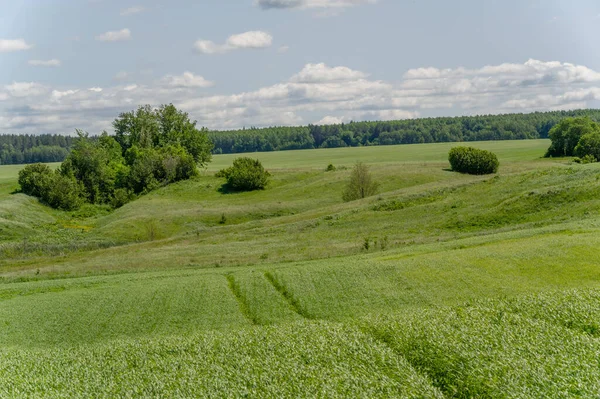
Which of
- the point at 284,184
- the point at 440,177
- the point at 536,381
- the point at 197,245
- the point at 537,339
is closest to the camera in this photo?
the point at 536,381

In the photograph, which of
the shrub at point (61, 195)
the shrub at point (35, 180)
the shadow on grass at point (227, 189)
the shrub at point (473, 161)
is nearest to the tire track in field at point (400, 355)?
the shadow on grass at point (227, 189)

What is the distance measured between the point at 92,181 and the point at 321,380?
132173 mm

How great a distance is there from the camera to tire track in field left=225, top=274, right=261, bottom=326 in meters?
38.0

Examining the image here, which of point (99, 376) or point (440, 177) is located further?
point (440, 177)

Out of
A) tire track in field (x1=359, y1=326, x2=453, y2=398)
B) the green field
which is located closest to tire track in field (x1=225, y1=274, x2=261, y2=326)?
the green field

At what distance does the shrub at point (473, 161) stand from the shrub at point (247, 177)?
135 ft

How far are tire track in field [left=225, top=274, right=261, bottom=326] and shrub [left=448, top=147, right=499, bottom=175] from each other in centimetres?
9620

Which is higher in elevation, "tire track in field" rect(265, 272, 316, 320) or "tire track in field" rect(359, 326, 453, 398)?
"tire track in field" rect(359, 326, 453, 398)

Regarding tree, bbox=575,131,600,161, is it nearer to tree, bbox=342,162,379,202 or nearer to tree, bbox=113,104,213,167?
tree, bbox=342,162,379,202

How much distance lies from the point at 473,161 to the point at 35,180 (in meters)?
93.8

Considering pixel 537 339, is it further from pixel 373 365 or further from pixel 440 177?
pixel 440 177

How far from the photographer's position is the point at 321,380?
80.3ft

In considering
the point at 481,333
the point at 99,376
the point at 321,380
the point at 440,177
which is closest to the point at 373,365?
the point at 321,380

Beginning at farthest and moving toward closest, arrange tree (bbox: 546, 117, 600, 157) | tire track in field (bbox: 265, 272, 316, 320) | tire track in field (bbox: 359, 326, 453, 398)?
tree (bbox: 546, 117, 600, 157) < tire track in field (bbox: 265, 272, 316, 320) < tire track in field (bbox: 359, 326, 453, 398)
